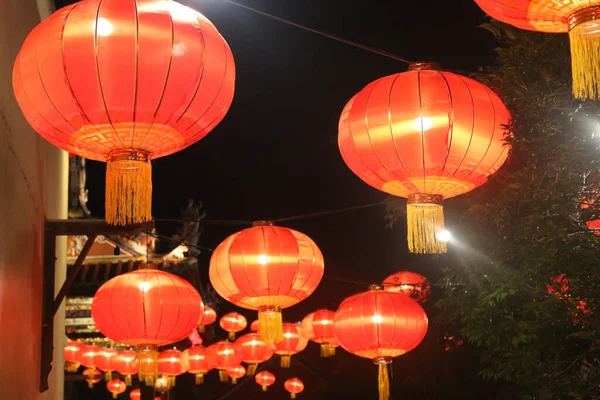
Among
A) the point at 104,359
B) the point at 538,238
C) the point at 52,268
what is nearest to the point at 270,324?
the point at 52,268

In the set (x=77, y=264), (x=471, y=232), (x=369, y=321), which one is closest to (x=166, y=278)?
(x=77, y=264)

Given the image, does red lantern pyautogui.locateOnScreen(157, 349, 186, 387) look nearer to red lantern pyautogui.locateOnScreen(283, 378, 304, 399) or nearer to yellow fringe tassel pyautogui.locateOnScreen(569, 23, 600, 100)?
red lantern pyautogui.locateOnScreen(283, 378, 304, 399)

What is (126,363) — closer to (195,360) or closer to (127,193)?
(195,360)

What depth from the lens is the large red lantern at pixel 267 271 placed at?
6.15 metres

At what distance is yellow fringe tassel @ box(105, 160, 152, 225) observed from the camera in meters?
3.32

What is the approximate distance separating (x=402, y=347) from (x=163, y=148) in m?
4.25

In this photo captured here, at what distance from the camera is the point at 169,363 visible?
41.7 feet

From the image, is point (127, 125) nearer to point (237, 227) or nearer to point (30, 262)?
point (30, 262)

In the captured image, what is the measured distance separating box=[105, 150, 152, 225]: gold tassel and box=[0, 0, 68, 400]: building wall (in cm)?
46

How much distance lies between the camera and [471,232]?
540 centimetres

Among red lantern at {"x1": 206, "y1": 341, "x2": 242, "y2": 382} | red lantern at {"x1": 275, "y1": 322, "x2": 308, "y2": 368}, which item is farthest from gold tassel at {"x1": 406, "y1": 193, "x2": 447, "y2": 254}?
red lantern at {"x1": 206, "y1": 341, "x2": 242, "y2": 382}

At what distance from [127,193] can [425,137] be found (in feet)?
4.95

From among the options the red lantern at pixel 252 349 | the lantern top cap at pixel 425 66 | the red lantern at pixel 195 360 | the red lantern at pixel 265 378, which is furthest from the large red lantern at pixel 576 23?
the red lantern at pixel 265 378

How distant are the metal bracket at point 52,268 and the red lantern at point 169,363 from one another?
7239mm
